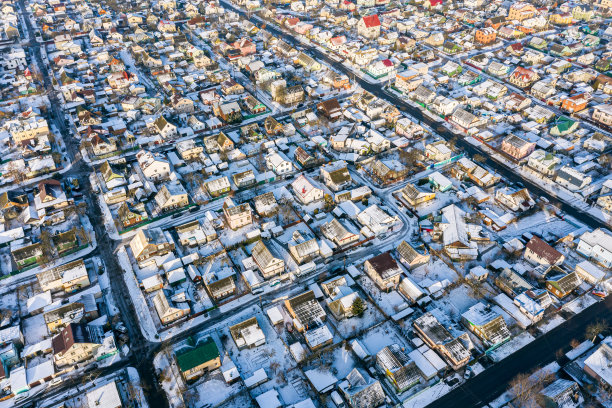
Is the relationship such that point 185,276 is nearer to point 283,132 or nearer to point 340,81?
point 283,132

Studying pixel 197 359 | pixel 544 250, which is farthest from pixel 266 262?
pixel 544 250

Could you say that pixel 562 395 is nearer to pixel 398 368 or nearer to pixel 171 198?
pixel 398 368

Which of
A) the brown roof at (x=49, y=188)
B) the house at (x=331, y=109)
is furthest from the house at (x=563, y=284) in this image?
Result: the brown roof at (x=49, y=188)

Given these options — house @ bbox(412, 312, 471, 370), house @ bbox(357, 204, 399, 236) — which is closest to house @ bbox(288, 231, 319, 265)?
house @ bbox(357, 204, 399, 236)

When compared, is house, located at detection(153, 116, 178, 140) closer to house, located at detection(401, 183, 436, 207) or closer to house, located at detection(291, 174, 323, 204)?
house, located at detection(291, 174, 323, 204)

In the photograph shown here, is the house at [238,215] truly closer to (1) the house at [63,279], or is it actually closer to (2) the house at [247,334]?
(2) the house at [247,334]

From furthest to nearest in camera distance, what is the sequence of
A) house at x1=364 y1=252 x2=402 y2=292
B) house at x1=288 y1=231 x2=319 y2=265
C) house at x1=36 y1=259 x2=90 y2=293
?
1. house at x1=288 y1=231 x2=319 y2=265
2. house at x1=36 y1=259 x2=90 y2=293
3. house at x1=364 y1=252 x2=402 y2=292
